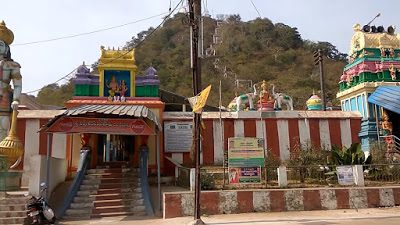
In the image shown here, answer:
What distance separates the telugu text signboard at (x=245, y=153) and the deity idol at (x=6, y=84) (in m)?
7.93

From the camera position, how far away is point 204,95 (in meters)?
10.2

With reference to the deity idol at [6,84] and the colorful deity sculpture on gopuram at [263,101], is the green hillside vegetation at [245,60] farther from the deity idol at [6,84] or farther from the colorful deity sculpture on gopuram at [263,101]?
the deity idol at [6,84]

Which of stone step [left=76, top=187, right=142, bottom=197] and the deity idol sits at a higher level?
the deity idol

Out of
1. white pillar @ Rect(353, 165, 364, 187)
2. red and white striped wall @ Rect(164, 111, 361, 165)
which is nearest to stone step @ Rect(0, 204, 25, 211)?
red and white striped wall @ Rect(164, 111, 361, 165)

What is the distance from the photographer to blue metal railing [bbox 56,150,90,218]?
12158mm

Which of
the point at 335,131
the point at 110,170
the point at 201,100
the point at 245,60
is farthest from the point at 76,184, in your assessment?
the point at 245,60

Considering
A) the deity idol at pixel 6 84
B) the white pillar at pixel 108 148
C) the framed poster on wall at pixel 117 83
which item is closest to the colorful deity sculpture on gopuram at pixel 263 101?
the framed poster on wall at pixel 117 83

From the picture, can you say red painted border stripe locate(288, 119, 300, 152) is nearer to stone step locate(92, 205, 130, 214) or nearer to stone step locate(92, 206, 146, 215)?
stone step locate(92, 206, 146, 215)

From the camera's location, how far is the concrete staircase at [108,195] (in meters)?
12.3

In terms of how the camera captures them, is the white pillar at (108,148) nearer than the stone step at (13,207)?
No

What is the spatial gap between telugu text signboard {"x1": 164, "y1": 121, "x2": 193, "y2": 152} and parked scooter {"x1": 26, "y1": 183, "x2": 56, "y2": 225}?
24.7 ft

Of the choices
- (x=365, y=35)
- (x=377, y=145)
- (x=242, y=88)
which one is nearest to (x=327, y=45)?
(x=242, y=88)

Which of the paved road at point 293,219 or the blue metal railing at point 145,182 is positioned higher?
the blue metal railing at point 145,182

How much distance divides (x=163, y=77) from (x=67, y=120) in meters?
50.8
